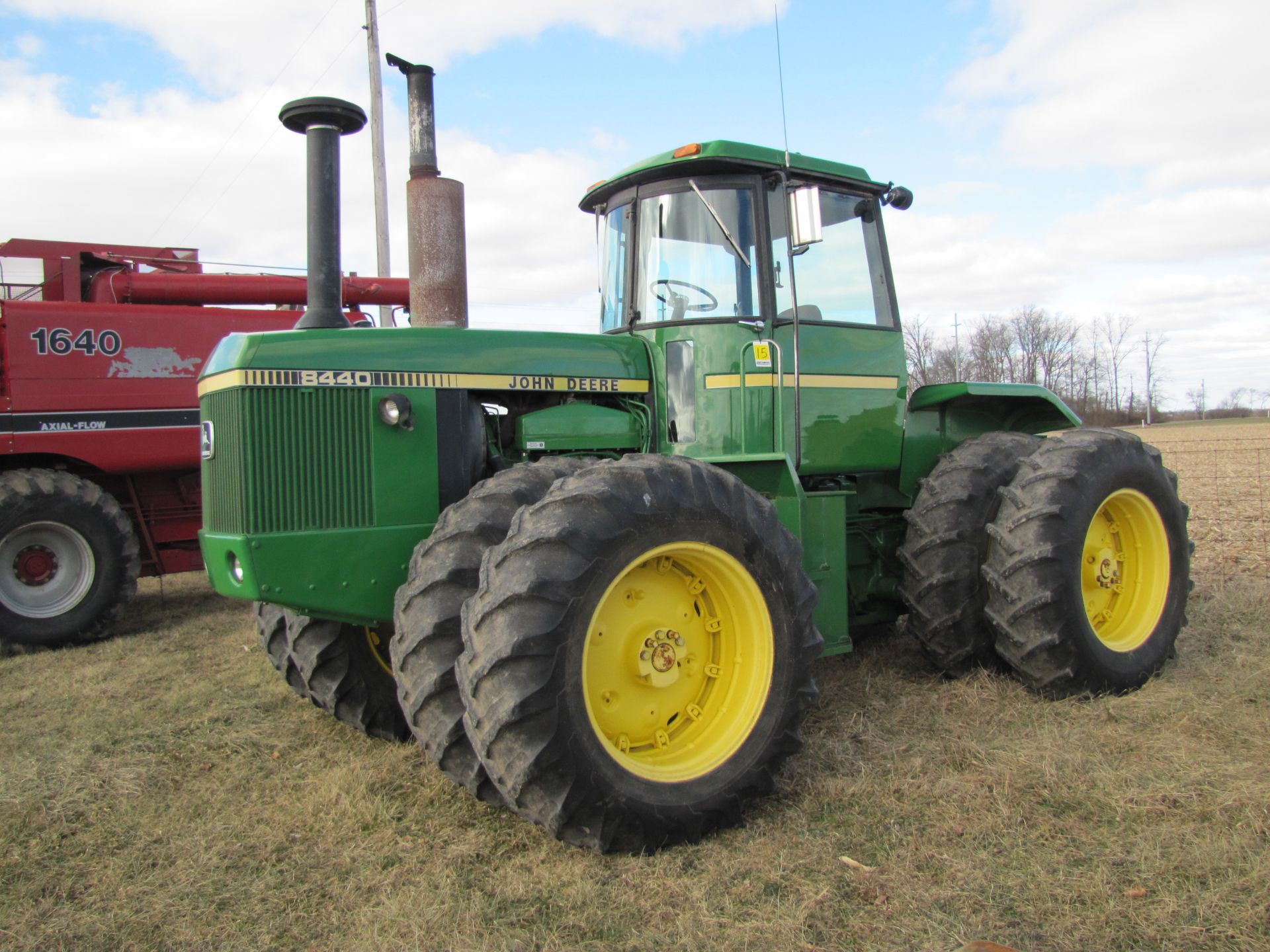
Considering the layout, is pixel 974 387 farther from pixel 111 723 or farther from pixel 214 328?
pixel 214 328

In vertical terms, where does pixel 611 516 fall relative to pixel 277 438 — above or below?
below

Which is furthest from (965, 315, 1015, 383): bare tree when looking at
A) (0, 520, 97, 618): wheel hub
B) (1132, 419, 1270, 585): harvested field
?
(0, 520, 97, 618): wheel hub

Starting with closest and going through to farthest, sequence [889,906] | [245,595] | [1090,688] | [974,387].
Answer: [889,906] < [245,595] < [1090,688] < [974,387]

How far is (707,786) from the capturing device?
334cm

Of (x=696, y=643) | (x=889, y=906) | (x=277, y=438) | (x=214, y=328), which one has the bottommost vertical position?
(x=889, y=906)

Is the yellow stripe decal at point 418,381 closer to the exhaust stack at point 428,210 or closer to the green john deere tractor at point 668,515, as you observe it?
the green john deere tractor at point 668,515

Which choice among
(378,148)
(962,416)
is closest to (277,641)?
(962,416)

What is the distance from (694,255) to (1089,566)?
2588 millimetres

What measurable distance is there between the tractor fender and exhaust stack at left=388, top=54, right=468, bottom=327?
3027 mm

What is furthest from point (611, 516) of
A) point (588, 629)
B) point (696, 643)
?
point (696, 643)

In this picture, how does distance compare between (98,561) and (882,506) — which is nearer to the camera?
(882,506)

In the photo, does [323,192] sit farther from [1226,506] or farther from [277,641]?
[1226,506]

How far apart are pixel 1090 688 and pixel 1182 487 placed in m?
13.6

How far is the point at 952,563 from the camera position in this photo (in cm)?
475
